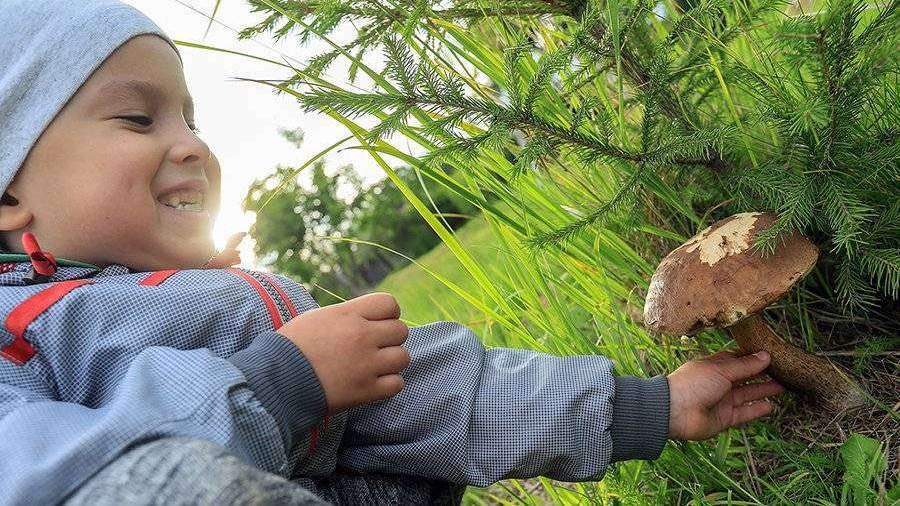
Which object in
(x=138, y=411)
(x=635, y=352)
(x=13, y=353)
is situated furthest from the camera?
(x=635, y=352)

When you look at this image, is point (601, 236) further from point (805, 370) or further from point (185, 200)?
point (185, 200)

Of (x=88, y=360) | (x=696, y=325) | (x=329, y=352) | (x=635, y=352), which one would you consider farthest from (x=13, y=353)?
(x=635, y=352)

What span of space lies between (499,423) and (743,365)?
1.34 feet

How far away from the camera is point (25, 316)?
84 centimetres

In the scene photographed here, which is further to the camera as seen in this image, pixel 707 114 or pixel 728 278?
pixel 707 114

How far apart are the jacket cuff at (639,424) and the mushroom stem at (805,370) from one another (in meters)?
0.18

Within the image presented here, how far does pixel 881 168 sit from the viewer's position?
0.92 meters

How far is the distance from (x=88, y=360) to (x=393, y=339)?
39 centimetres

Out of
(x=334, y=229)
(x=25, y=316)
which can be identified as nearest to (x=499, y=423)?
(x=25, y=316)

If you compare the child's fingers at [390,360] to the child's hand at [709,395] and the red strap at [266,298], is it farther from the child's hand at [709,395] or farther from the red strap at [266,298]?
the child's hand at [709,395]

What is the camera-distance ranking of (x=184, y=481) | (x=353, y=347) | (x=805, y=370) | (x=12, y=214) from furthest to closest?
(x=805, y=370)
(x=12, y=214)
(x=353, y=347)
(x=184, y=481)

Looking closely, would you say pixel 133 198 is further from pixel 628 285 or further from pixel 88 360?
pixel 628 285

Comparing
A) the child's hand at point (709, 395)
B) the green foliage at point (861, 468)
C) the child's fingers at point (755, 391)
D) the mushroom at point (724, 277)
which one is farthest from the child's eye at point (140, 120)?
the green foliage at point (861, 468)

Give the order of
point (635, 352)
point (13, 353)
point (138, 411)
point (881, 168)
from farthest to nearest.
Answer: point (635, 352) < point (881, 168) < point (13, 353) < point (138, 411)
